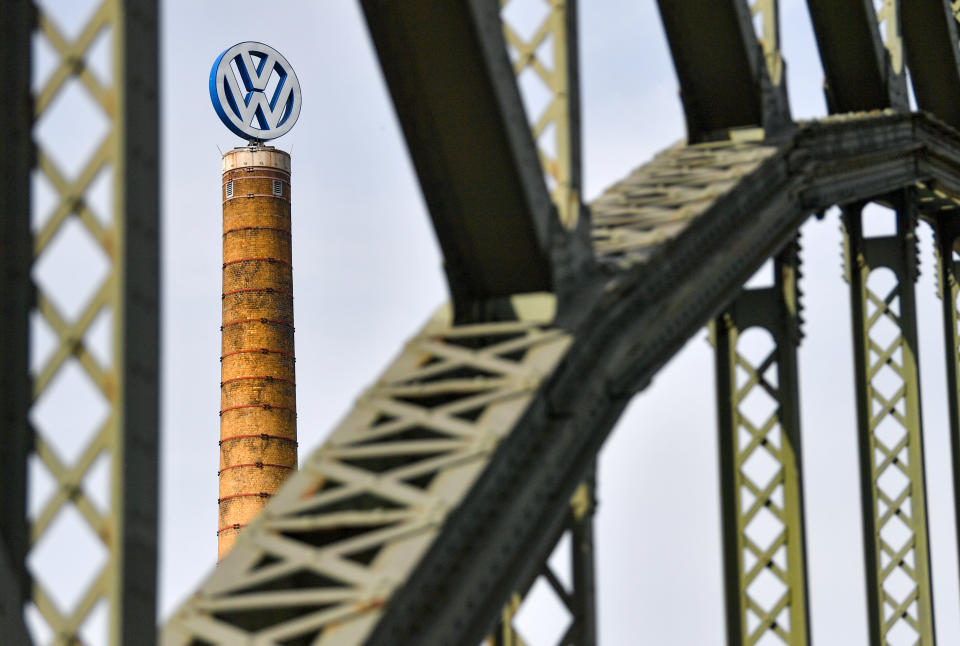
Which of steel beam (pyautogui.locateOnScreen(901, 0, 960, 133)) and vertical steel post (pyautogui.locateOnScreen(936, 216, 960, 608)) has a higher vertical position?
steel beam (pyautogui.locateOnScreen(901, 0, 960, 133))

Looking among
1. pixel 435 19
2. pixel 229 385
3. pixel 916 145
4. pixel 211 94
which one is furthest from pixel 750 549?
pixel 211 94

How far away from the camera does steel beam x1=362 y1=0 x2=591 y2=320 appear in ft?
20.9

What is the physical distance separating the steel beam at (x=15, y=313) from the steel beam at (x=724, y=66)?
488 centimetres

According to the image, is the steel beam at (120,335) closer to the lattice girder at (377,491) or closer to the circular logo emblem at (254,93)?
the lattice girder at (377,491)

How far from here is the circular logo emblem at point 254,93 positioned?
50.4 m

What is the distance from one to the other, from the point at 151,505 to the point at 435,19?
2.49 meters

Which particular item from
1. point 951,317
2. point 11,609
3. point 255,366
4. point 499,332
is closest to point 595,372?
point 499,332

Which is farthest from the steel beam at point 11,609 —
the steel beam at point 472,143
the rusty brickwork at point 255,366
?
the rusty brickwork at point 255,366

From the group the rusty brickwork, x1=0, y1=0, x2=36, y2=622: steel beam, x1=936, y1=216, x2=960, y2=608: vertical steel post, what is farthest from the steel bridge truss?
the rusty brickwork

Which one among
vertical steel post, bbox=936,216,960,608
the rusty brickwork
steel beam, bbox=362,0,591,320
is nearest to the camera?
steel beam, bbox=362,0,591,320

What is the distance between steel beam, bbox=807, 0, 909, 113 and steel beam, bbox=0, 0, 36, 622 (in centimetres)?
701

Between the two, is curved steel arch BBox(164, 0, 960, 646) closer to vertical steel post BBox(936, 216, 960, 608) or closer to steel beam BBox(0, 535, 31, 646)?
steel beam BBox(0, 535, 31, 646)

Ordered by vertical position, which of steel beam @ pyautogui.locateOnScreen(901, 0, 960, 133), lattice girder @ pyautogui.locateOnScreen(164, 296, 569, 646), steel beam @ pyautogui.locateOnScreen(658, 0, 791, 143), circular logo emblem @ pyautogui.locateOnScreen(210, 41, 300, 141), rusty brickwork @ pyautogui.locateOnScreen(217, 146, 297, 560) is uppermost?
circular logo emblem @ pyautogui.locateOnScreen(210, 41, 300, 141)

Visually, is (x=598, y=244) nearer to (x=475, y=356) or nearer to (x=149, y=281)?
(x=475, y=356)
